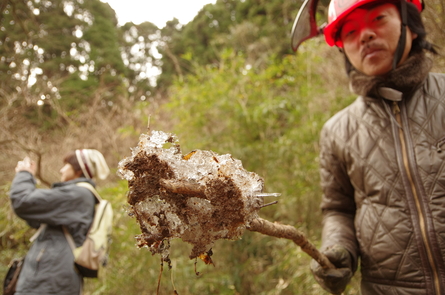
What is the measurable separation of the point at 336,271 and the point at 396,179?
1.66 ft

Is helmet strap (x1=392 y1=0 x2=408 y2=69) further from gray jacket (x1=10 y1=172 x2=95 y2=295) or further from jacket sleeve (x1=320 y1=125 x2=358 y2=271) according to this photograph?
gray jacket (x1=10 y1=172 x2=95 y2=295)

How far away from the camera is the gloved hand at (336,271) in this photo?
1312 millimetres

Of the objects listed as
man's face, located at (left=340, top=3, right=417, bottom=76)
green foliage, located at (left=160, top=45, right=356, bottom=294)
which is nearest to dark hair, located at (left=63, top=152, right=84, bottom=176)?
green foliage, located at (left=160, top=45, right=356, bottom=294)

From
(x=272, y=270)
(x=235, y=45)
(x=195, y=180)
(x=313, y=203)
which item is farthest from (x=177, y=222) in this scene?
(x=235, y=45)

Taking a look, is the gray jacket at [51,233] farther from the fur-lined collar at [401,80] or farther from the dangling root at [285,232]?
the fur-lined collar at [401,80]

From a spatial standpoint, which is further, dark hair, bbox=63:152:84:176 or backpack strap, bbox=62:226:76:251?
dark hair, bbox=63:152:84:176

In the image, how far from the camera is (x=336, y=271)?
4.32 ft

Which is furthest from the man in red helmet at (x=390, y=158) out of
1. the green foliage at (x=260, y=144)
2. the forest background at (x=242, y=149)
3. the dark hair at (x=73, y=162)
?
the dark hair at (x=73, y=162)

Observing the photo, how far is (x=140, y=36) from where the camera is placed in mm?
14898

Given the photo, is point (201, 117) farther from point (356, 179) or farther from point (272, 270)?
point (356, 179)

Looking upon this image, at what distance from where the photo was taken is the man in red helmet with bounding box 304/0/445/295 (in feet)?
3.86

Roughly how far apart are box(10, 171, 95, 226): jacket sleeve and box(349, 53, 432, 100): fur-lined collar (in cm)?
230

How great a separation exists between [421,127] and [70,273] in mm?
2569

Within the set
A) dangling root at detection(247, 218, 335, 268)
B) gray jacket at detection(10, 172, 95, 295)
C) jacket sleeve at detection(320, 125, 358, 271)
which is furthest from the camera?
gray jacket at detection(10, 172, 95, 295)
